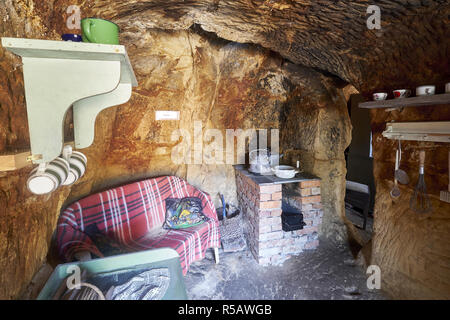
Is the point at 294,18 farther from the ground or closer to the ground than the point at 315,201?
farther from the ground

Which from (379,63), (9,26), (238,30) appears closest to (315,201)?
(379,63)

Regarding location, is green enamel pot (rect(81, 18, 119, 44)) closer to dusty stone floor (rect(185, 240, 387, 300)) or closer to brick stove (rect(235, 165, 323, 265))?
brick stove (rect(235, 165, 323, 265))

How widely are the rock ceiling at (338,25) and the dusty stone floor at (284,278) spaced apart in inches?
70.2

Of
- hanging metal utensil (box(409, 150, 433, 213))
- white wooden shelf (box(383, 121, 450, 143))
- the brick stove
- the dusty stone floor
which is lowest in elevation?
the dusty stone floor

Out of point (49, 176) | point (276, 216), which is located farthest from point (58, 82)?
point (276, 216)

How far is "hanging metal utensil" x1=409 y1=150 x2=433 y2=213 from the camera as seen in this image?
143cm

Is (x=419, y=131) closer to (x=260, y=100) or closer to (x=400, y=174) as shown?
(x=400, y=174)

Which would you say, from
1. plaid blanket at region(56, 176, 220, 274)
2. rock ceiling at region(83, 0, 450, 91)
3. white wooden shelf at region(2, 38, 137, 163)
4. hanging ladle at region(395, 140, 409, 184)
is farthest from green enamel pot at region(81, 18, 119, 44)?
hanging ladle at region(395, 140, 409, 184)

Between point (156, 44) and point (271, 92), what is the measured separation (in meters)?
1.59

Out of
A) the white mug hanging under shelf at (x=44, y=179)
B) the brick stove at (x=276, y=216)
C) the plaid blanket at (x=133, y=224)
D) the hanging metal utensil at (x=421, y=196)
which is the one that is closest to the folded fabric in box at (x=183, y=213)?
the plaid blanket at (x=133, y=224)

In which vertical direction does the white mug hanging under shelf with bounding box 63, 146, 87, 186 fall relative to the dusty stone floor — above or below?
above

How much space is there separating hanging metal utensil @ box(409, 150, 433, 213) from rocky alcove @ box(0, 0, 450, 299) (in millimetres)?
53
